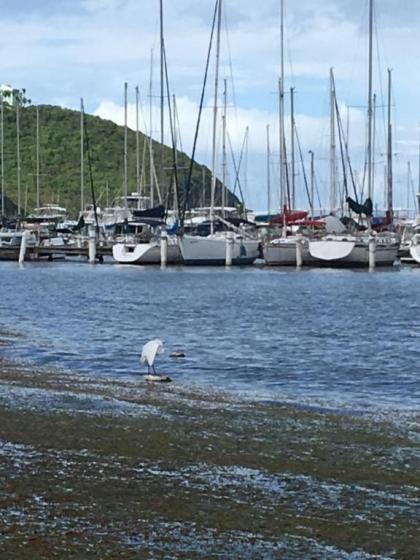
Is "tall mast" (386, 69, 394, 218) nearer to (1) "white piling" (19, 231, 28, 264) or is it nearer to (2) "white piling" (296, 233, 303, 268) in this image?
(2) "white piling" (296, 233, 303, 268)

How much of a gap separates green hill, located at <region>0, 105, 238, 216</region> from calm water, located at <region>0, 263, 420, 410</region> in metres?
77.7

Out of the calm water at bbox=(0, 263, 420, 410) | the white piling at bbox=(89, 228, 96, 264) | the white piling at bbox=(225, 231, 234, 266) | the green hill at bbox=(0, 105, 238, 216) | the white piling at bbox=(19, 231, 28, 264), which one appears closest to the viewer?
the calm water at bbox=(0, 263, 420, 410)

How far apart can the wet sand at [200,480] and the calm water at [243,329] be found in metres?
3.12

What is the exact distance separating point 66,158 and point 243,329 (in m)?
143

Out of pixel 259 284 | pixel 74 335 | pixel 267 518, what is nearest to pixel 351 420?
pixel 267 518

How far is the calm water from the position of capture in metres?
20.2

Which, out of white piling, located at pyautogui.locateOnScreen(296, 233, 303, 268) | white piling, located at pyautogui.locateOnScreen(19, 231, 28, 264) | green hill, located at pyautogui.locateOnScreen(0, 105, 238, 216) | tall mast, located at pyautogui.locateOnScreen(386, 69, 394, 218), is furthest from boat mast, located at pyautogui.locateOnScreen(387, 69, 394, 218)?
green hill, located at pyautogui.locateOnScreen(0, 105, 238, 216)

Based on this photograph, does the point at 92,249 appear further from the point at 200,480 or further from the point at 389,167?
the point at 200,480

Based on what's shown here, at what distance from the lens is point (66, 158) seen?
171625 mm

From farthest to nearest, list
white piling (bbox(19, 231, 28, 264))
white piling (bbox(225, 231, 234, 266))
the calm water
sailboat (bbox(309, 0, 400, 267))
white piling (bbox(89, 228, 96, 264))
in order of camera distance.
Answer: white piling (bbox(19, 231, 28, 264)), white piling (bbox(89, 228, 96, 264)), white piling (bbox(225, 231, 234, 266)), sailboat (bbox(309, 0, 400, 267)), the calm water

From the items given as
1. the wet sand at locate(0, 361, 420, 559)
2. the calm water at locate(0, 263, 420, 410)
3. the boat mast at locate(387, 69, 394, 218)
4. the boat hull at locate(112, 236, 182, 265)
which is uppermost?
the boat mast at locate(387, 69, 394, 218)

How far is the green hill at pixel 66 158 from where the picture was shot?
14675 centimetres

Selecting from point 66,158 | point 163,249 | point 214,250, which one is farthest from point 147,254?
point 66,158

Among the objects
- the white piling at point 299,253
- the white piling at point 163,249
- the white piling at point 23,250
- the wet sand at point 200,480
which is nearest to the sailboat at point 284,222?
the white piling at point 299,253
